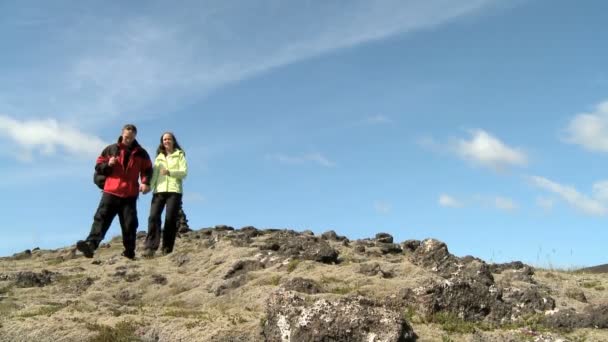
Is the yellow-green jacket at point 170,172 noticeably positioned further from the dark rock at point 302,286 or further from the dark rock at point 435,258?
the dark rock at point 302,286

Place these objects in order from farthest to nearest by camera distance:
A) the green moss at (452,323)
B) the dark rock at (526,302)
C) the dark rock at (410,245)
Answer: the dark rock at (410,245) → the dark rock at (526,302) → the green moss at (452,323)

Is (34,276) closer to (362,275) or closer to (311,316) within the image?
(362,275)

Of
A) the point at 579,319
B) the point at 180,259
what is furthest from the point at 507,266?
the point at 180,259

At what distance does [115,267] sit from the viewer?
17500mm

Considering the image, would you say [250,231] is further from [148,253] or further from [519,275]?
[519,275]

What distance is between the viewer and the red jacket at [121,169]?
18.1m

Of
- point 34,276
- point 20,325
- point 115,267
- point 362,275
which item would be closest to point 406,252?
point 362,275

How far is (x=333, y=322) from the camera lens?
8.89 meters

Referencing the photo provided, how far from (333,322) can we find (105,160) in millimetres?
11185

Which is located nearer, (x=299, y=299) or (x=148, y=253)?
(x=299, y=299)

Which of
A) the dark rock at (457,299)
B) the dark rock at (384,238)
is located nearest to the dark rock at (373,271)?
the dark rock at (457,299)

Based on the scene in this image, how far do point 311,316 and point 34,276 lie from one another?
963 centimetres

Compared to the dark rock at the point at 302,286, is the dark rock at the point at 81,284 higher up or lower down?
higher up

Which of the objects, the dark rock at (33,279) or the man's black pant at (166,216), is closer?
the dark rock at (33,279)
